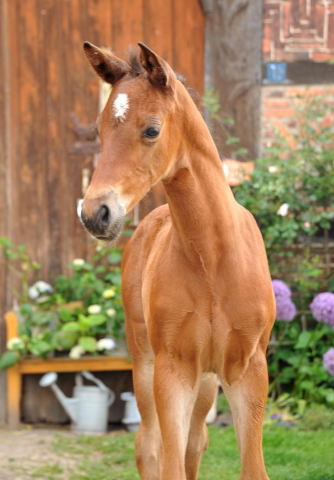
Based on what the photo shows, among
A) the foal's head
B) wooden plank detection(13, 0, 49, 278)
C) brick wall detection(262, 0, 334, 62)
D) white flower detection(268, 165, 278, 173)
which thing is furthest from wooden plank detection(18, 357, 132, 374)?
the foal's head

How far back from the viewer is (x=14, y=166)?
22.5 feet

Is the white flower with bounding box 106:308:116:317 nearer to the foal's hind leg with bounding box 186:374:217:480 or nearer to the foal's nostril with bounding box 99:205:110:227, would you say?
the foal's hind leg with bounding box 186:374:217:480

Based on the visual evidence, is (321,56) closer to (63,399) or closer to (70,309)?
(70,309)

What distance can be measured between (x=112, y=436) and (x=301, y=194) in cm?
227

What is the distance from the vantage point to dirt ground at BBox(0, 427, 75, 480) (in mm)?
5297

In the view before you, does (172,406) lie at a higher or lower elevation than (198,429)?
higher

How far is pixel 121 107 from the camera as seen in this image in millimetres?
2877

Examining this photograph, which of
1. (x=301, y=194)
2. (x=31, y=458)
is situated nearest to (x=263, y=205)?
(x=301, y=194)

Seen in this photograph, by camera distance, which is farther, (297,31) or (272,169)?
(297,31)

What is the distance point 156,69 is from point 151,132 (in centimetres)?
23

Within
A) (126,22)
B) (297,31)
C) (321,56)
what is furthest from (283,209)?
(126,22)

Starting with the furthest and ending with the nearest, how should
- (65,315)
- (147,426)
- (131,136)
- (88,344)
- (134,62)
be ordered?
(65,315) → (88,344) → (147,426) → (134,62) → (131,136)

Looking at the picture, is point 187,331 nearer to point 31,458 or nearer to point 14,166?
point 31,458

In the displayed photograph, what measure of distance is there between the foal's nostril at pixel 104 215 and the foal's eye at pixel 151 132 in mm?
307
